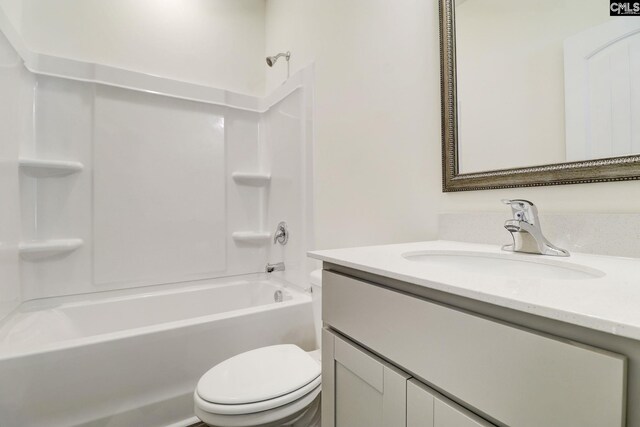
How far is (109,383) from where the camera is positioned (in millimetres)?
1139

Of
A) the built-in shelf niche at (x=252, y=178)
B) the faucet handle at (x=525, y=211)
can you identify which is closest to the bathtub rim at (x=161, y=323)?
the built-in shelf niche at (x=252, y=178)

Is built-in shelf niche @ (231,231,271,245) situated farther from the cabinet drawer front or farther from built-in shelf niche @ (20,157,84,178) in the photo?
the cabinet drawer front

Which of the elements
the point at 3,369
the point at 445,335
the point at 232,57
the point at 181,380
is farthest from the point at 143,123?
the point at 445,335

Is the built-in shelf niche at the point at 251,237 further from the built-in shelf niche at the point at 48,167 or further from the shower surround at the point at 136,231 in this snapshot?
the built-in shelf niche at the point at 48,167

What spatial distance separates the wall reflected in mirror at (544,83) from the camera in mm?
692

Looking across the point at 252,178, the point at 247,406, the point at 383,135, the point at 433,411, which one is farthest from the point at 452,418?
the point at 252,178

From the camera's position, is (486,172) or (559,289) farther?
(486,172)

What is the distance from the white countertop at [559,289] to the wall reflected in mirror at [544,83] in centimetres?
31

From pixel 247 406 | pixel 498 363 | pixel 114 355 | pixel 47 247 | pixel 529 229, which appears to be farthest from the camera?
pixel 47 247

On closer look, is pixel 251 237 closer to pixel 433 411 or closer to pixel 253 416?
pixel 253 416

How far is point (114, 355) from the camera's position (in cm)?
114

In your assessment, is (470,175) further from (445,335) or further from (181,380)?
(181,380)

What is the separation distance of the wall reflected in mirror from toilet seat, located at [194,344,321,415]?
93 cm

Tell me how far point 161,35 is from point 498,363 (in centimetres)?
256
